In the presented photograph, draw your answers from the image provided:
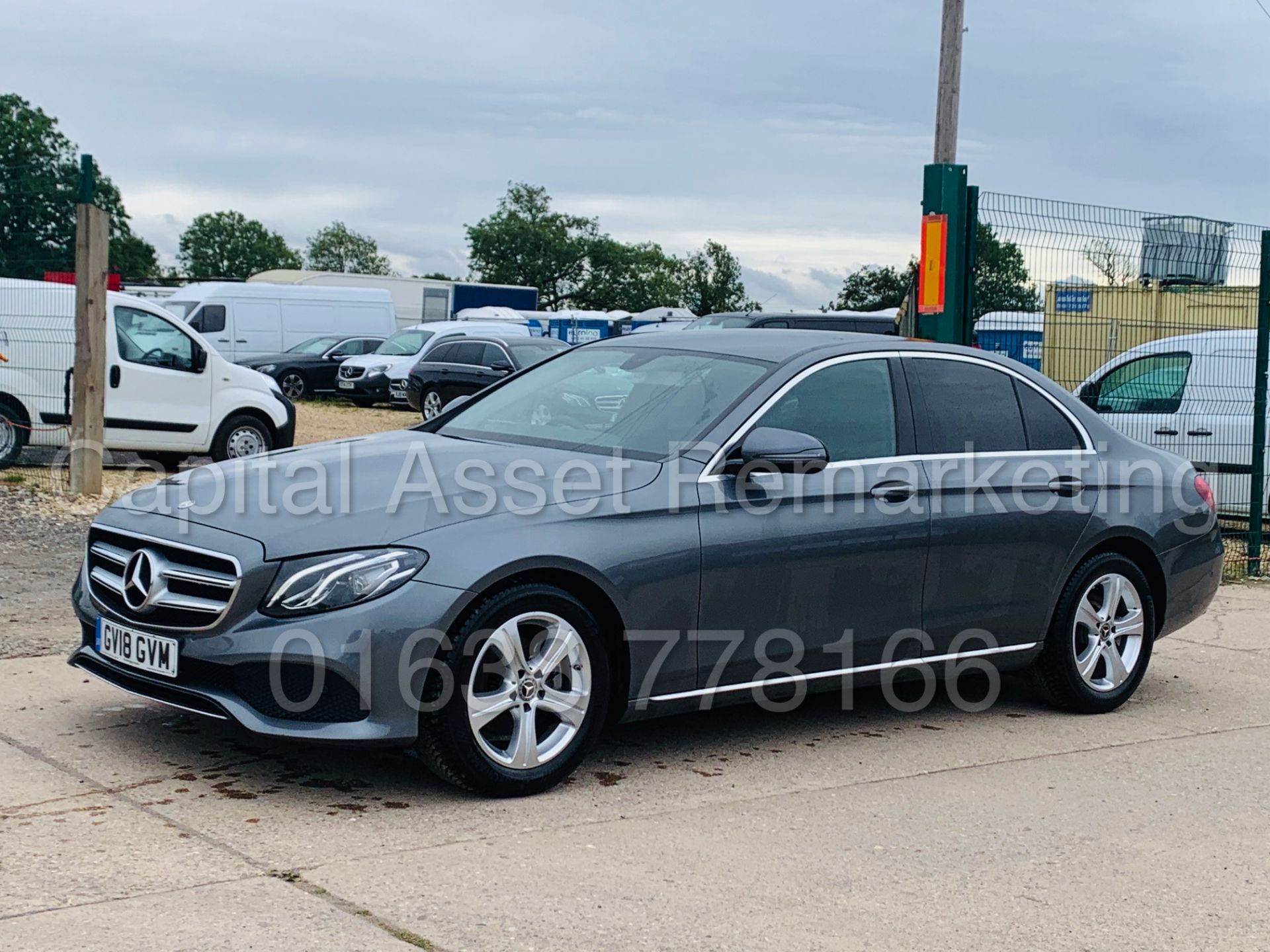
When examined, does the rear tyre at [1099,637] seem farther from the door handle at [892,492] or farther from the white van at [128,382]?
the white van at [128,382]

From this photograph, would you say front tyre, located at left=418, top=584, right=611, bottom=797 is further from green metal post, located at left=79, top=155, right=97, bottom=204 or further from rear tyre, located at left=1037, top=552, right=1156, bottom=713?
green metal post, located at left=79, top=155, right=97, bottom=204

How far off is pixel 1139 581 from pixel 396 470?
11.3 feet

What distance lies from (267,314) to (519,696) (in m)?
29.6

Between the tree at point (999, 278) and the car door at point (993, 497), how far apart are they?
396 cm

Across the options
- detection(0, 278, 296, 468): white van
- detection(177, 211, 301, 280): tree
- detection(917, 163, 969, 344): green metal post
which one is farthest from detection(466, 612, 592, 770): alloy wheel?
detection(177, 211, 301, 280): tree

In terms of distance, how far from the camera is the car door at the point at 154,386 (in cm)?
1456

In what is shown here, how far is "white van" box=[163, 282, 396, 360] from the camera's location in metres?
32.5

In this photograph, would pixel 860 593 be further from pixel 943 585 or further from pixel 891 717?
pixel 891 717

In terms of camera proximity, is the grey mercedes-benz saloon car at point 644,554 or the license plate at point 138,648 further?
the license plate at point 138,648

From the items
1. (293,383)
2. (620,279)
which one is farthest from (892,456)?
(620,279)

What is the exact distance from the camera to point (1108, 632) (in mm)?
6863

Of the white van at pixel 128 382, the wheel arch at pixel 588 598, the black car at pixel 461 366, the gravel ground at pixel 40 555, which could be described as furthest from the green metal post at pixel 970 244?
Answer: the black car at pixel 461 366

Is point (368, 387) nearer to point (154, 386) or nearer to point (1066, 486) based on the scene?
point (154, 386)

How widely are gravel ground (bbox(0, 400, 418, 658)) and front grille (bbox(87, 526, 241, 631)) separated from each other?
194 cm
